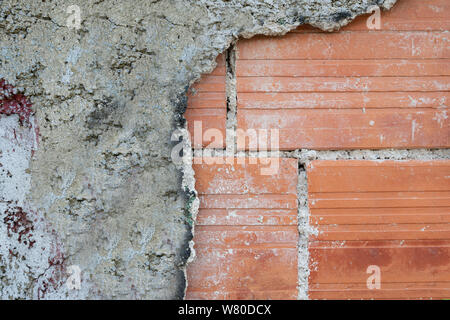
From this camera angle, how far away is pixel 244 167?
3.51ft

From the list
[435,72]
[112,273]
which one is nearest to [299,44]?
[435,72]

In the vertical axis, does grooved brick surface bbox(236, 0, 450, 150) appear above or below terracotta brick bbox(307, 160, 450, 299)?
above

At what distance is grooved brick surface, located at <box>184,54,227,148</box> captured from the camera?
105cm

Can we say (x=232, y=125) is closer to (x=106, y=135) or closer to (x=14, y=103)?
(x=106, y=135)

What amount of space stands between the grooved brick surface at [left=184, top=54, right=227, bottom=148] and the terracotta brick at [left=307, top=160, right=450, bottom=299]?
0.30 meters

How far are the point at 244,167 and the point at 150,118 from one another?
0.30m

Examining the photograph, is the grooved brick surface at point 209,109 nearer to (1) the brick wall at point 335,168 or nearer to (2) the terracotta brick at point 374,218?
(1) the brick wall at point 335,168

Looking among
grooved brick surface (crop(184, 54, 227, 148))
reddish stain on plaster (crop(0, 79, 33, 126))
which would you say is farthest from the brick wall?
reddish stain on plaster (crop(0, 79, 33, 126))

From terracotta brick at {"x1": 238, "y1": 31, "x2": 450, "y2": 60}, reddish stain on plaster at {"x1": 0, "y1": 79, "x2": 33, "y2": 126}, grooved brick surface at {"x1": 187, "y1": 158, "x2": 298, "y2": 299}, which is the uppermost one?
terracotta brick at {"x1": 238, "y1": 31, "x2": 450, "y2": 60}

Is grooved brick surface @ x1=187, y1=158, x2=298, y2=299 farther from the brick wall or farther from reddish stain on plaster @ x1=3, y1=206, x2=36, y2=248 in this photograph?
reddish stain on plaster @ x1=3, y1=206, x2=36, y2=248

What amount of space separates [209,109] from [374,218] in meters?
0.57

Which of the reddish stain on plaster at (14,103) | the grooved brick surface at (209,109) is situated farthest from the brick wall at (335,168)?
the reddish stain on plaster at (14,103)

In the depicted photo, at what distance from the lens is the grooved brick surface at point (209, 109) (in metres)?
1.05

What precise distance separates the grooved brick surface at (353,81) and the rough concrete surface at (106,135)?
0.08 m
